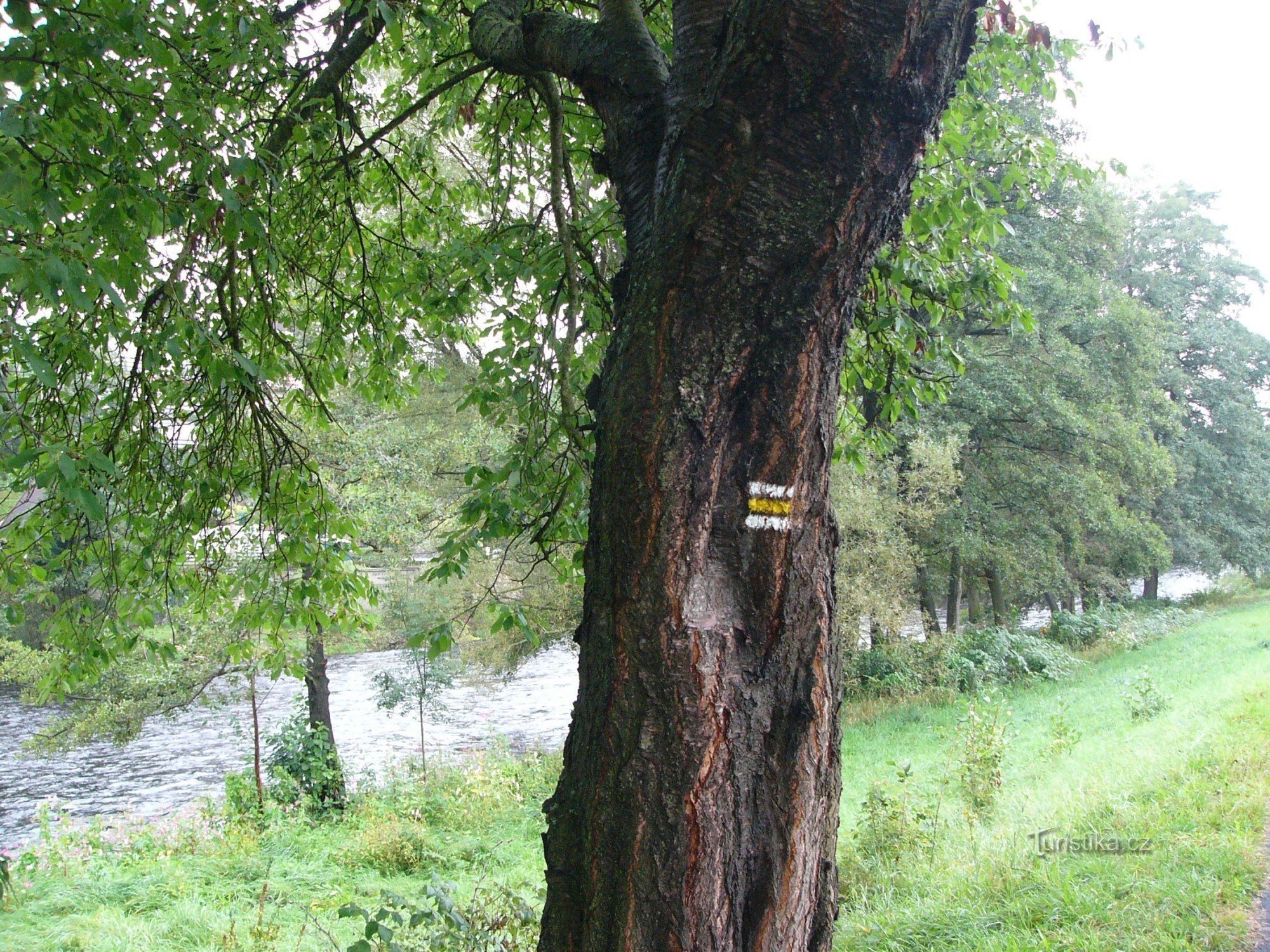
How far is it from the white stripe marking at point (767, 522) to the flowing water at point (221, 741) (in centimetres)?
1006

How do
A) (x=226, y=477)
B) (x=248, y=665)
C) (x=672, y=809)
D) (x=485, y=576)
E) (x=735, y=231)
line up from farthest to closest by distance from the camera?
1. (x=485, y=576)
2. (x=248, y=665)
3. (x=226, y=477)
4. (x=735, y=231)
5. (x=672, y=809)

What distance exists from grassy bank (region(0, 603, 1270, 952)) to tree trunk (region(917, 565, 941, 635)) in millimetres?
5214

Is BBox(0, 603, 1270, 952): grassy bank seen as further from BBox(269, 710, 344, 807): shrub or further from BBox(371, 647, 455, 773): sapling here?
BBox(371, 647, 455, 773): sapling

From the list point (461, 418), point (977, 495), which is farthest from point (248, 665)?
point (977, 495)

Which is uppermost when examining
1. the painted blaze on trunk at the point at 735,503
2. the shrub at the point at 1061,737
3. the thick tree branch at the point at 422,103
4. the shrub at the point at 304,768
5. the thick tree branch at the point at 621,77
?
the thick tree branch at the point at 422,103

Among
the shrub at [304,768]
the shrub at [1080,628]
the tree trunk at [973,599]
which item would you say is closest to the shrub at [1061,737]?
the shrub at [304,768]

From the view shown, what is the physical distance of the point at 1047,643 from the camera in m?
17.9

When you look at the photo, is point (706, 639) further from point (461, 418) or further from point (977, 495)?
point (977, 495)

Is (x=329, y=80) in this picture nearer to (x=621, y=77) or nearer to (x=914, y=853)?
(x=621, y=77)

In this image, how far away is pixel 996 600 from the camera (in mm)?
20812

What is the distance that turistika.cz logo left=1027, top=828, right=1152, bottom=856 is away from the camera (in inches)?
187

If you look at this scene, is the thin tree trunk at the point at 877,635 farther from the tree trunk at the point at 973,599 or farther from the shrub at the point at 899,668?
the tree trunk at the point at 973,599

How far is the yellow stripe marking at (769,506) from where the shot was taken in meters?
1.83

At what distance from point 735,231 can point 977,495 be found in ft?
59.7
